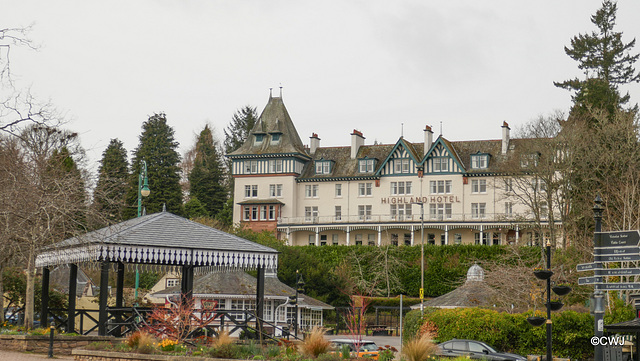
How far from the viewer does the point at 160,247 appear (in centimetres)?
2228

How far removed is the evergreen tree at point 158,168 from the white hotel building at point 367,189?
7793 mm

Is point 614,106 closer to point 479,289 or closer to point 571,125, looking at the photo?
point 571,125

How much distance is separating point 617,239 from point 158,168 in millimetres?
69845

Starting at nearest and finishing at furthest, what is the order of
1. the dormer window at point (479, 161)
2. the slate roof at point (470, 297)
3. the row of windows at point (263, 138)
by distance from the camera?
the slate roof at point (470, 297)
the dormer window at point (479, 161)
the row of windows at point (263, 138)

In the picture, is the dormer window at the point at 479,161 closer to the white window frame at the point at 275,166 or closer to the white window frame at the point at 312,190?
the white window frame at the point at 312,190

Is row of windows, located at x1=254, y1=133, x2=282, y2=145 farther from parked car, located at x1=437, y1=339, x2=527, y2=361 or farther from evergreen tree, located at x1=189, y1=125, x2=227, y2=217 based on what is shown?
parked car, located at x1=437, y1=339, x2=527, y2=361

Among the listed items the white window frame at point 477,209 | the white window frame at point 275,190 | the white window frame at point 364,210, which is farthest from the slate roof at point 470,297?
the white window frame at point 275,190

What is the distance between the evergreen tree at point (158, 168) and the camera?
3019 inches

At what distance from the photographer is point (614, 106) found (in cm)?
5134

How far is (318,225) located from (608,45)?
3582 cm

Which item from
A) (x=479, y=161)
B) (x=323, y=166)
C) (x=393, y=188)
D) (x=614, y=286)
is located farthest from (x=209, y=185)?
(x=614, y=286)

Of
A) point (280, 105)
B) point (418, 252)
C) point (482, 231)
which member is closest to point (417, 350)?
point (418, 252)

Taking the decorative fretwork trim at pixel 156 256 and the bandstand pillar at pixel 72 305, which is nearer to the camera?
the decorative fretwork trim at pixel 156 256

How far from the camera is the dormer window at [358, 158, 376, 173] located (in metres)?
83.9
